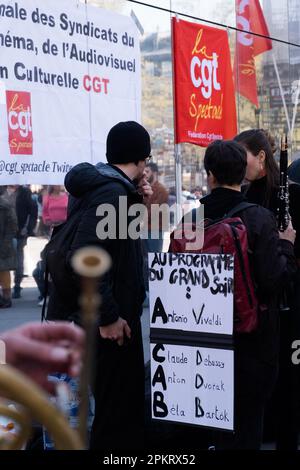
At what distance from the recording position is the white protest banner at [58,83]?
495cm

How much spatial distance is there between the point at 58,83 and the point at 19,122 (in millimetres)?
419

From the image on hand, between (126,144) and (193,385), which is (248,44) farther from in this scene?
(193,385)

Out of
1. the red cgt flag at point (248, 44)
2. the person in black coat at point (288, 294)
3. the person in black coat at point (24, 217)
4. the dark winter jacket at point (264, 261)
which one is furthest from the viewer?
the person in black coat at point (24, 217)

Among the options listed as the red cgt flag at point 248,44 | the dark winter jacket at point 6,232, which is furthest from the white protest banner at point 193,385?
the dark winter jacket at point 6,232

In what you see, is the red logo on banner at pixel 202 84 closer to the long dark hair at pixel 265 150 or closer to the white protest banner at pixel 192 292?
the long dark hair at pixel 265 150

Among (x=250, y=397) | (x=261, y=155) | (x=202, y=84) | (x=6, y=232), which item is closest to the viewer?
(x=250, y=397)

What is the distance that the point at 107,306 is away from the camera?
11.0ft

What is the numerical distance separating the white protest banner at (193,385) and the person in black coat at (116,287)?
9cm

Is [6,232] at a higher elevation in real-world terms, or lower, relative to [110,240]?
lower

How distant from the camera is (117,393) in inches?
143

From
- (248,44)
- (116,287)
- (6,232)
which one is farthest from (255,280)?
(6,232)

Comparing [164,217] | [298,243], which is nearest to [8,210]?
[164,217]

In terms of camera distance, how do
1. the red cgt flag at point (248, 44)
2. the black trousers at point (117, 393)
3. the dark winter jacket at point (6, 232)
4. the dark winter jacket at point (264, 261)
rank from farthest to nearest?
the dark winter jacket at point (6, 232) < the red cgt flag at point (248, 44) < the black trousers at point (117, 393) < the dark winter jacket at point (264, 261)

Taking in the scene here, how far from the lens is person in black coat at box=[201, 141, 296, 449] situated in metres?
3.39
